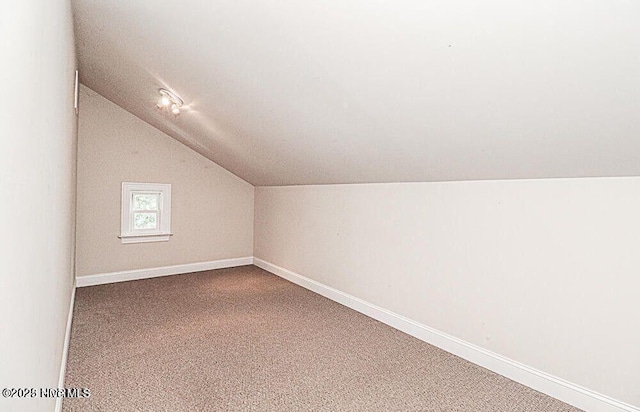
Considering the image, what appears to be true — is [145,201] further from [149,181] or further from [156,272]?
[156,272]

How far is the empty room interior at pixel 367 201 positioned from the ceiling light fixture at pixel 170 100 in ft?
0.16

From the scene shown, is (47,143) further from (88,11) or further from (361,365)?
(361,365)

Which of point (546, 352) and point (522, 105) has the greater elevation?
point (522, 105)

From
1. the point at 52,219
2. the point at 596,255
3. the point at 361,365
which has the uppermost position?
the point at 52,219

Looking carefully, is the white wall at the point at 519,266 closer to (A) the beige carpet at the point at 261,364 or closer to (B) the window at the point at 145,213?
(A) the beige carpet at the point at 261,364

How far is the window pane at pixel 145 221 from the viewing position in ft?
15.7

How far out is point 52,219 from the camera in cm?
160

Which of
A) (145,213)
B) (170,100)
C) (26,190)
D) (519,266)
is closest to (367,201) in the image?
(519,266)

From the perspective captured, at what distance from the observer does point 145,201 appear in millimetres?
4852

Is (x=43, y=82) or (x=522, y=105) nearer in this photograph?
(x=43, y=82)

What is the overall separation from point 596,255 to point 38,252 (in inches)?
94.4

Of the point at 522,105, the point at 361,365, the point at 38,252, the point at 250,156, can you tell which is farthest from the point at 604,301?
the point at 250,156

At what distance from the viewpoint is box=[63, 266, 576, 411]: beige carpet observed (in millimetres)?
2076

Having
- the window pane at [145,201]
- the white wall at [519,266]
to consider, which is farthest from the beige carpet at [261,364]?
the window pane at [145,201]
